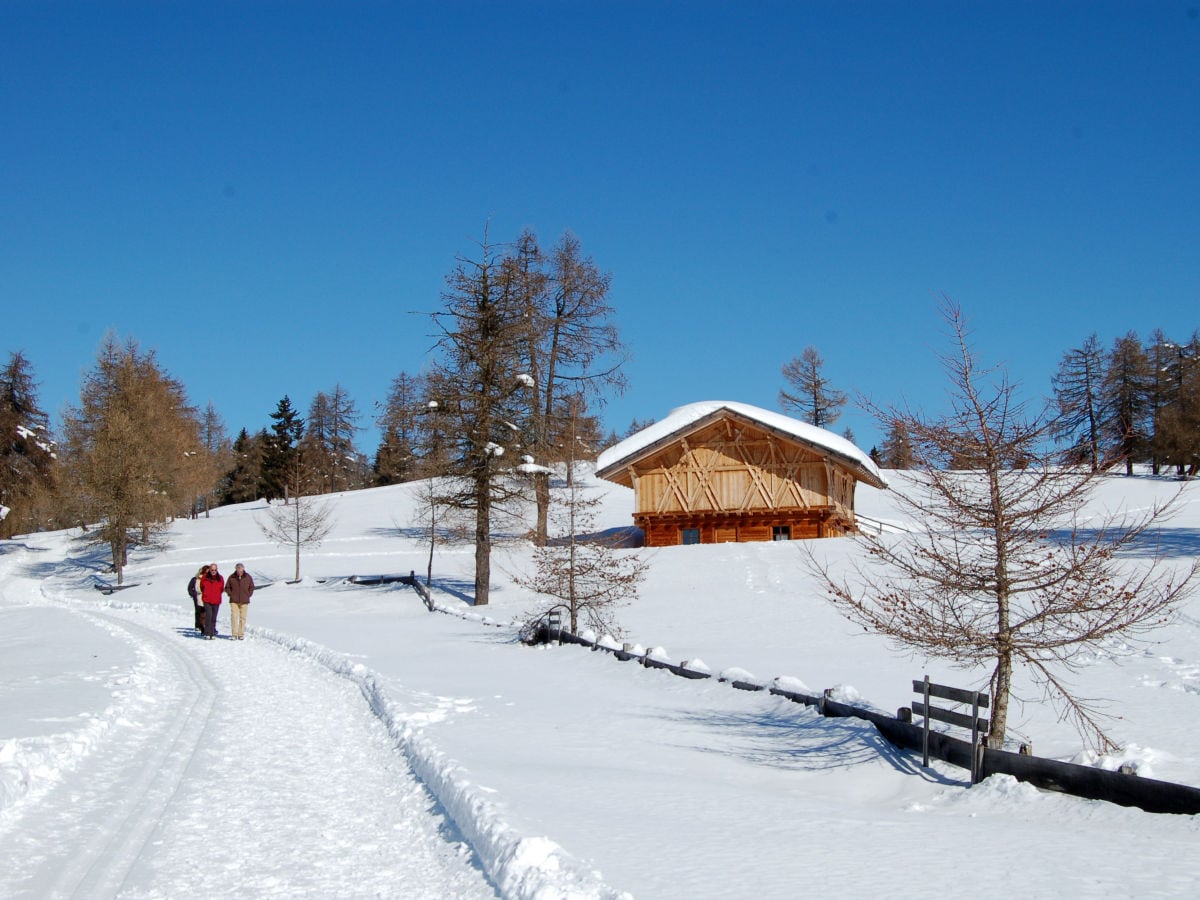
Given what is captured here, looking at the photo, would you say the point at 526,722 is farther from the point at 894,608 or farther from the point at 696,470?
the point at 696,470

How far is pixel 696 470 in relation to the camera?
37.3 meters

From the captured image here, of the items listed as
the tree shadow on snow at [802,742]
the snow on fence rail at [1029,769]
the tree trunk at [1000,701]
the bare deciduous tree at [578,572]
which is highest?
the bare deciduous tree at [578,572]

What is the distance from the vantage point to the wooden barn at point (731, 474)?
36.5 metres

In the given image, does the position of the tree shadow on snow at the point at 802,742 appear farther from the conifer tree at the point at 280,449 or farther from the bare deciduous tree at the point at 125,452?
the conifer tree at the point at 280,449

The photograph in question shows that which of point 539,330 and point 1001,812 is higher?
point 539,330

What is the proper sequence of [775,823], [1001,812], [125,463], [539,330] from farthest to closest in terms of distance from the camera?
[125,463]
[539,330]
[1001,812]
[775,823]

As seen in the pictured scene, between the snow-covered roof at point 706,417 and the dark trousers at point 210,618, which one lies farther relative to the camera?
the snow-covered roof at point 706,417

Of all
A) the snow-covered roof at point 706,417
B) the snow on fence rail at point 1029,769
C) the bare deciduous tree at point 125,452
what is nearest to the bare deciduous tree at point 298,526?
the bare deciduous tree at point 125,452

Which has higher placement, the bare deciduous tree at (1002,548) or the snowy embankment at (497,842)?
the bare deciduous tree at (1002,548)

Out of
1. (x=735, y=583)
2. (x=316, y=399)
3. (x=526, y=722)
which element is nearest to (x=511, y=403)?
(x=735, y=583)

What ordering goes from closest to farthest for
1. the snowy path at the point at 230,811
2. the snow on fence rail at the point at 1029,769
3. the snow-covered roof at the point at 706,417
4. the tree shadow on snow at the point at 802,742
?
the snowy path at the point at 230,811 → the snow on fence rail at the point at 1029,769 → the tree shadow on snow at the point at 802,742 → the snow-covered roof at the point at 706,417

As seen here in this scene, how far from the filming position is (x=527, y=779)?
848 cm

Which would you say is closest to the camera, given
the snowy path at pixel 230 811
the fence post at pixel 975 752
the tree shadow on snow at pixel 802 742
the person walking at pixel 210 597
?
the snowy path at pixel 230 811

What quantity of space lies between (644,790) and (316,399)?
91.4 metres
